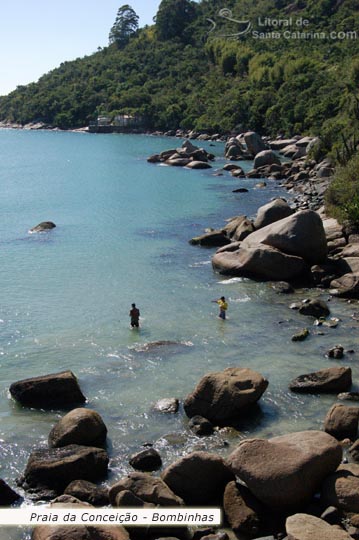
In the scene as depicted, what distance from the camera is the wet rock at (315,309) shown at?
2588cm

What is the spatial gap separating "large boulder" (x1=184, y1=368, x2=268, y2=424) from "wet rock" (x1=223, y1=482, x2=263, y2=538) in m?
3.84

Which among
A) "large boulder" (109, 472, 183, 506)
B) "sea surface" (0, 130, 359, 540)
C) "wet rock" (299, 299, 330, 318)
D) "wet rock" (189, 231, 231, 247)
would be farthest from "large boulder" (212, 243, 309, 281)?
"large boulder" (109, 472, 183, 506)

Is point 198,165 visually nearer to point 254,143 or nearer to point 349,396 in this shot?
point 254,143

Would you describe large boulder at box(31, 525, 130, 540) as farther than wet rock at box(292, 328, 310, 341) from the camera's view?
No

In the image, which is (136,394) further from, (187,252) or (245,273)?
(187,252)

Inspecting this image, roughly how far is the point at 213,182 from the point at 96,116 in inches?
4244

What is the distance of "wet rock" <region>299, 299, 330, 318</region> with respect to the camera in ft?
84.9

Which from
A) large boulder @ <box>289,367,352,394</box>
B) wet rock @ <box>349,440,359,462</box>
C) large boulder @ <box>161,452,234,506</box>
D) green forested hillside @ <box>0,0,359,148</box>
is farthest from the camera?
green forested hillside @ <box>0,0,359,148</box>

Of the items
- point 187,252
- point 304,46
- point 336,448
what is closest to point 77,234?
point 187,252

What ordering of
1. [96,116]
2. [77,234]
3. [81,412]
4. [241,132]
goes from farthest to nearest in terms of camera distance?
[96,116] < [241,132] < [77,234] < [81,412]

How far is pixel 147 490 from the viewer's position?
1357cm

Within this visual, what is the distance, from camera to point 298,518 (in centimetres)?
1224

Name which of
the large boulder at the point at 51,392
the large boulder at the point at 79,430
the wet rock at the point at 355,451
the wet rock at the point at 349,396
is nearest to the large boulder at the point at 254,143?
the wet rock at the point at 349,396

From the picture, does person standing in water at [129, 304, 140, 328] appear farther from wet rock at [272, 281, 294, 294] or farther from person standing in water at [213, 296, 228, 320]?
wet rock at [272, 281, 294, 294]
